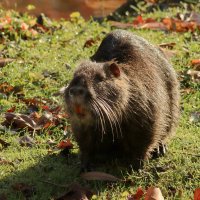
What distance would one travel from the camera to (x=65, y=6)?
43.4 ft

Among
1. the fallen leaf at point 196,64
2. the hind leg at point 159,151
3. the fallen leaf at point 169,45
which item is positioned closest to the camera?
the hind leg at point 159,151

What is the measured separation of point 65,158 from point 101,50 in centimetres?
91

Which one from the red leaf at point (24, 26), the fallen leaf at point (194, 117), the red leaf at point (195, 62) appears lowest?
the fallen leaf at point (194, 117)

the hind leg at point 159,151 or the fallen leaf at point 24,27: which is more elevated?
the fallen leaf at point 24,27

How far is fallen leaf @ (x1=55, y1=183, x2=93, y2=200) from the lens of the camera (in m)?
4.27

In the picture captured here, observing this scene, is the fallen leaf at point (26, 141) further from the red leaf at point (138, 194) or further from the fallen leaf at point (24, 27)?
the fallen leaf at point (24, 27)

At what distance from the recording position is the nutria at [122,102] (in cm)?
430

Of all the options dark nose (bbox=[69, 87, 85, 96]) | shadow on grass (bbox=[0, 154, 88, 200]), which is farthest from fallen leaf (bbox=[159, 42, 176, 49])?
dark nose (bbox=[69, 87, 85, 96])

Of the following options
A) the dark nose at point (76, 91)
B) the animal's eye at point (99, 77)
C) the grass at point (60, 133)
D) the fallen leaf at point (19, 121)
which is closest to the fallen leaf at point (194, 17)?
the grass at point (60, 133)

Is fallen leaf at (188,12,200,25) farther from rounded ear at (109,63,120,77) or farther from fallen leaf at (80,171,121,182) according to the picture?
fallen leaf at (80,171,121,182)

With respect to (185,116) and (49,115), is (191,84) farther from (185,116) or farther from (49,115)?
(49,115)

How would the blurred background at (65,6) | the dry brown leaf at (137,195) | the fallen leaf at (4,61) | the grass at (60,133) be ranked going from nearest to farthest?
the dry brown leaf at (137,195) < the grass at (60,133) < the fallen leaf at (4,61) < the blurred background at (65,6)

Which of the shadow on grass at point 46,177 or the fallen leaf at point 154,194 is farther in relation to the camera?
the shadow on grass at point 46,177

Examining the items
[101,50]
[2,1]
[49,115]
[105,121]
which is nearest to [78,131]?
[105,121]
